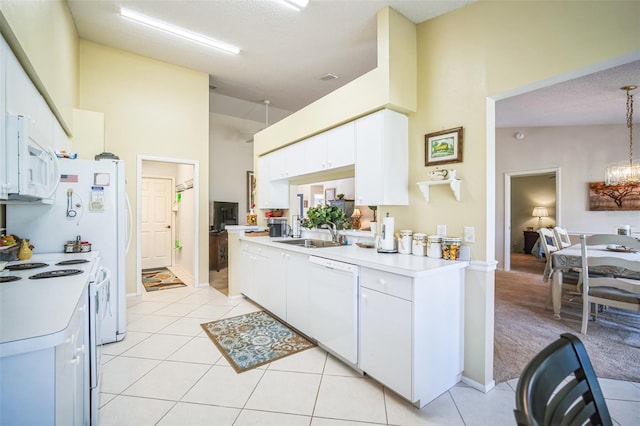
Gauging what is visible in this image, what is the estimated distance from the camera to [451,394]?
201cm

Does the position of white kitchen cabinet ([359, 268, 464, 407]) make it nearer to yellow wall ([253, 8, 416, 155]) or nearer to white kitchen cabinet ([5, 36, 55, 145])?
yellow wall ([253, 8, 416, 155])

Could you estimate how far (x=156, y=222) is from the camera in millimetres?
6410

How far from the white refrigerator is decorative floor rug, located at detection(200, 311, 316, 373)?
948 millimetres

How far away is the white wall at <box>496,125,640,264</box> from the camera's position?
515 centimetres

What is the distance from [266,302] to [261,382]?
1.32 metres

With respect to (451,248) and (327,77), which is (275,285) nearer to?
(451,248)

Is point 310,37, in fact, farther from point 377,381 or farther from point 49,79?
point 377,381

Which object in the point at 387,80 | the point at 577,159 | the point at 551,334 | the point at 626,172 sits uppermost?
the point at 387,80

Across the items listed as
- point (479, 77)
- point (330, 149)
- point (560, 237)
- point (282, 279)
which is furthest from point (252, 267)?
point (560, 237)

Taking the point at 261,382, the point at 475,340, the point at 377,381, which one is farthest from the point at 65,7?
the point at 475,340

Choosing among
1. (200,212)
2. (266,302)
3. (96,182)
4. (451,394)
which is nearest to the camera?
(451,394)

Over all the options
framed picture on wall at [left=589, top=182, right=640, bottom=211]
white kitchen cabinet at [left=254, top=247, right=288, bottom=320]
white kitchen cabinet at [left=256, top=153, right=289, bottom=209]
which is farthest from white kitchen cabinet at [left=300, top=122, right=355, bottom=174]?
framed picture on wall at [left=589, top=182, right=640, bottom=211]

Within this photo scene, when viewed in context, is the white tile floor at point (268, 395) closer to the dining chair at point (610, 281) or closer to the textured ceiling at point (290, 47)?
the dining chair at point (610, 281)

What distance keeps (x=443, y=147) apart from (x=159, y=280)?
16.9 ft
